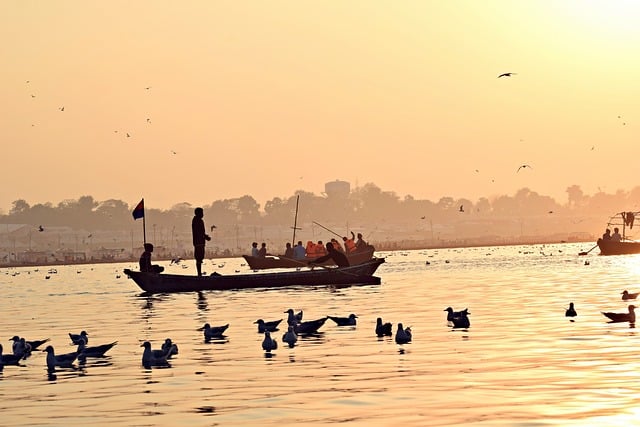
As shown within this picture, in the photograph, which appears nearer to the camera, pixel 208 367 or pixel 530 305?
pixel 208 367

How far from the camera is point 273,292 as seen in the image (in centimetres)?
5956

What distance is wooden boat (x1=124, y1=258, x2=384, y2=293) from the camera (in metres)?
59.1

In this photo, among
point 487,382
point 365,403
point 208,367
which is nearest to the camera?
point 365,403

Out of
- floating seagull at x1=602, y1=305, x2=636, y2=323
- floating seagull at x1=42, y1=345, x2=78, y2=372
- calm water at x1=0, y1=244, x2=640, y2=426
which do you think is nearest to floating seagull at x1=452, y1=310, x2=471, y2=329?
calm water at x1=0, y1=244, x2=640, y2=426

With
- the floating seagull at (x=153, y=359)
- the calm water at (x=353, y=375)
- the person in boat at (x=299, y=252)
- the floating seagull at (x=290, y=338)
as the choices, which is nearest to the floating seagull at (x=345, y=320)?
the calm water at (x=353, y=375)

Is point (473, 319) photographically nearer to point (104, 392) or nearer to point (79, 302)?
point (104, 392)

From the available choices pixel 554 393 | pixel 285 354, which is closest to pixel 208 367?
pixel 285 354

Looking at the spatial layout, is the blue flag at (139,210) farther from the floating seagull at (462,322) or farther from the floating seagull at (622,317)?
the floating seagull at (622,317)

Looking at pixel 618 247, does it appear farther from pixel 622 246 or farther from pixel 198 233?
pixel 198 233

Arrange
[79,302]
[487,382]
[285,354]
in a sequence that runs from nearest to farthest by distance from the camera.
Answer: [487,382]
[285,354]
[79,302]

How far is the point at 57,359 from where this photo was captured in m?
27.1

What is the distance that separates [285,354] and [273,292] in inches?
1225

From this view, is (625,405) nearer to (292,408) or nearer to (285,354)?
(292,408)

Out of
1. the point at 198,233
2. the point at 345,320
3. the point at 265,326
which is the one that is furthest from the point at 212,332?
the point at 198,233
